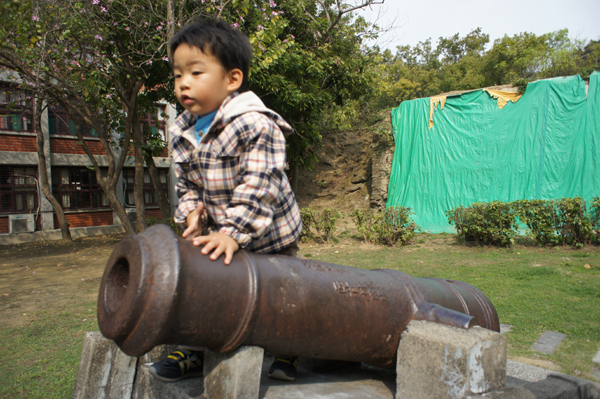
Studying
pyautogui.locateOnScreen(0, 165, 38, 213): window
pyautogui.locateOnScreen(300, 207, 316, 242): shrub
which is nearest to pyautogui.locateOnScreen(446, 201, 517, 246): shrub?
pyautogui.locateOnScreen(300, 207, 316, 242): shrub

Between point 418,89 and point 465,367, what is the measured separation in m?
32.1

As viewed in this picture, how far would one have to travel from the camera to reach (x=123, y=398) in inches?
78.0

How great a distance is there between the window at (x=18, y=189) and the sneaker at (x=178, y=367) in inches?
669

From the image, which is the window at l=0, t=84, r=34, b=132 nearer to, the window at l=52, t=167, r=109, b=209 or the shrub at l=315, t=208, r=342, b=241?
the window at l=52, t=167, r=109, b=209

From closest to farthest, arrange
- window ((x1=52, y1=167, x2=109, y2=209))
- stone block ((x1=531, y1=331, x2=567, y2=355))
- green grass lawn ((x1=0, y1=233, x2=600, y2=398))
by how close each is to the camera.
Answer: green grass lawn ((x1=0, y1=233, x2=600, y2=398)), stone block ((x1=531, y1=331, x2=567, y2=355)), window ((x1=52, y1=167, x2=109, y2=209))

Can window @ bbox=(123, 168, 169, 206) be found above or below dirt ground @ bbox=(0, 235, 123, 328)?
above

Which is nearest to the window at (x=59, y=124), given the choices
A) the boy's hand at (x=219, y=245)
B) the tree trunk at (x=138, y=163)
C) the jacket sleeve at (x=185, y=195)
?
the tree trunk at (x=138, y=163)

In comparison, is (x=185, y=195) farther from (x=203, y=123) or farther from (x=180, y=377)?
(x=180, y=377)

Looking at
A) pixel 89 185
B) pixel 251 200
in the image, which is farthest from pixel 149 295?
pixel 89 185

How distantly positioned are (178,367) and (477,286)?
4.64m

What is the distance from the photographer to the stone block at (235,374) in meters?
1.49

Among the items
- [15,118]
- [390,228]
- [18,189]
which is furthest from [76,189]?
[390,228]

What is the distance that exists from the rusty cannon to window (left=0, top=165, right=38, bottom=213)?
17314 mm

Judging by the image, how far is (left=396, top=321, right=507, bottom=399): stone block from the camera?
5.00 ft
